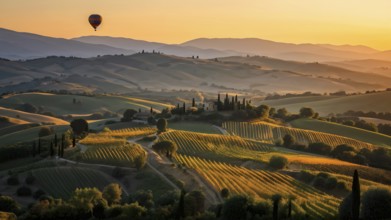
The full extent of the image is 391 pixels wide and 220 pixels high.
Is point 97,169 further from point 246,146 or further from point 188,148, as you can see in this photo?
point 246,146

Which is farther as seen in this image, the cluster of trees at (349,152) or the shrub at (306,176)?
the cluster of trees at (349,152)

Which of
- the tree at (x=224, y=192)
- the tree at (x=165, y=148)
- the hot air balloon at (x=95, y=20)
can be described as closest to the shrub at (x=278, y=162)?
the tree at (x=165, y=148)

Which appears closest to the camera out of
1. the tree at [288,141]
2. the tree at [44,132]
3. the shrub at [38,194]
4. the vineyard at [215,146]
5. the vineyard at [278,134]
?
the shrub at [38,194]

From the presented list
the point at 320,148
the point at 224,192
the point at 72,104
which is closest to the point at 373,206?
the point at 224,192

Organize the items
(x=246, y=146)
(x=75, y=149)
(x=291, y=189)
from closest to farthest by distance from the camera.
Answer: (x=291, y=189)
(x=75, y=149)
(x=246, y=146)

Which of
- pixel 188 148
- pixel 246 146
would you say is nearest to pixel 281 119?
pixel 246 146

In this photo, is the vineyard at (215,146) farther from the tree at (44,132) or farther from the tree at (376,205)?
the tree at (376,205)

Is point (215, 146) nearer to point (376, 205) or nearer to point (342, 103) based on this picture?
point (376, 205)
